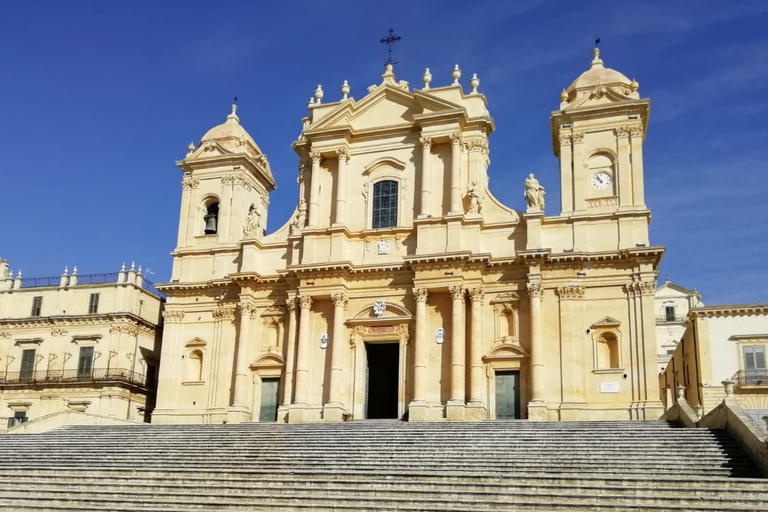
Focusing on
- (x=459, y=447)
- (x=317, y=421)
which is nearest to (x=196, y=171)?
(x=317, y=421)

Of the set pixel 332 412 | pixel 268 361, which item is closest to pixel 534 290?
pixel 332 412

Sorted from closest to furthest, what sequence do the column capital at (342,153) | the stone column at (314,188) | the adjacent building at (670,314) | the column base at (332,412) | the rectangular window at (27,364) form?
the column base at (332,412) < the stone column at (314,188) < the column capital at (342,153) < the rectangular window at (27,364) < the adjacent building at (670,314)

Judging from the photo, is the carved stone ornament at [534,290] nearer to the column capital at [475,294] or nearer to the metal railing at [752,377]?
the column capital at [475,294]

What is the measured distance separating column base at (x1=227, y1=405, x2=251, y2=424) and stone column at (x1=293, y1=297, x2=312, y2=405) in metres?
2.32

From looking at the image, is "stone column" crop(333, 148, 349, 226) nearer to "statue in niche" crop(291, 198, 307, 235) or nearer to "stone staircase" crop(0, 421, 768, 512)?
"statue in niche" crop(291, 198, 307, 235)

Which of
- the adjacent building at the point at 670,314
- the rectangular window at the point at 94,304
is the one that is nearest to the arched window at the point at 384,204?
the rectangular window at the point at 94,304

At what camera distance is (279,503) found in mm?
17828

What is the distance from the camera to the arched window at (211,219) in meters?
36.4

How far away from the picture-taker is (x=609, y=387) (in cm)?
2873

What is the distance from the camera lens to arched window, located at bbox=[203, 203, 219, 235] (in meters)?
36.4

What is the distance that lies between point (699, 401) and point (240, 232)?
69.6 feet

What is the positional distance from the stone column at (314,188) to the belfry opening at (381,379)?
18.7ft

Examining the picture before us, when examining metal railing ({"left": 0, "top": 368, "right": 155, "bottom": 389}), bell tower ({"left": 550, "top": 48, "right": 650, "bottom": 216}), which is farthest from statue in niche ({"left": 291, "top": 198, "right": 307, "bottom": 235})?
metal railing ({"left": 0, "top": 368, "right": 155, "bottom": 389})

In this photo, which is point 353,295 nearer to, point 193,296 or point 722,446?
point 193,296
